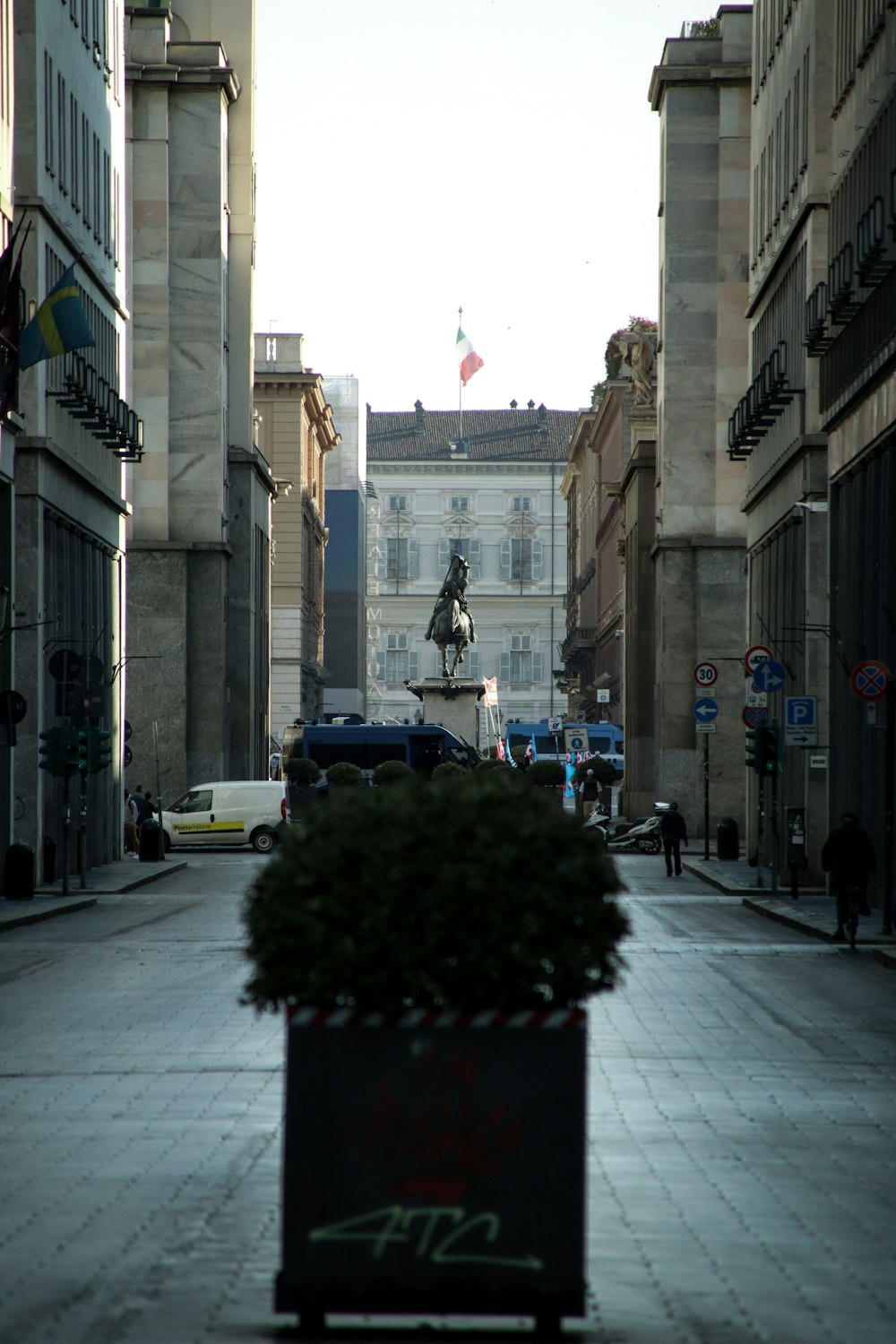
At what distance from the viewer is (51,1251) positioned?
8773 mm

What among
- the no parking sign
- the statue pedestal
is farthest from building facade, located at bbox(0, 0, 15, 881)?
the statue pedestal

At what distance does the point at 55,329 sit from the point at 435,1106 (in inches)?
1165

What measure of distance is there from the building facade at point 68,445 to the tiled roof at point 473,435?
121 meters

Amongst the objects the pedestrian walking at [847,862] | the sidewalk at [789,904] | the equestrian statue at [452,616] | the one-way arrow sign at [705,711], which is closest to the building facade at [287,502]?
the equestrian statue at [452,616]

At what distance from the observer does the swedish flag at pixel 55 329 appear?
3509 cm

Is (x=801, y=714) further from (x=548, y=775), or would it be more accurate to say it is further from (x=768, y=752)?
(x=548, y=775)

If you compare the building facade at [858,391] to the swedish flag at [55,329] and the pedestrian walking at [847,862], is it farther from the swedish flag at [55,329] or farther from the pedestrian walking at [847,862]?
the swedish flag at [55,329]

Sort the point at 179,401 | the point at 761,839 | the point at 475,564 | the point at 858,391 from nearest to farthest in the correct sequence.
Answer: the point at 858,391, the point at 761,839, the point at 179,401, the point at 475,564

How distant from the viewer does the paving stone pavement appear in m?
7.80

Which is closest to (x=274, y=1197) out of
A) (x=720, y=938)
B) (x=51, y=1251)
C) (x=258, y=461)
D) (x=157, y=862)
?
(x=51, y=1251)

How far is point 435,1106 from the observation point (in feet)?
22.9

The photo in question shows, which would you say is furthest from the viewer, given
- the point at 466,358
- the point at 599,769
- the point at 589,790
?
the point at 466,358

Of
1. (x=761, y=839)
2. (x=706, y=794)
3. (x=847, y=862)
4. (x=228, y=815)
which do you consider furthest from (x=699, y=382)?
(x=847, y=862)

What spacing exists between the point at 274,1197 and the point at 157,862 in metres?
39.3
